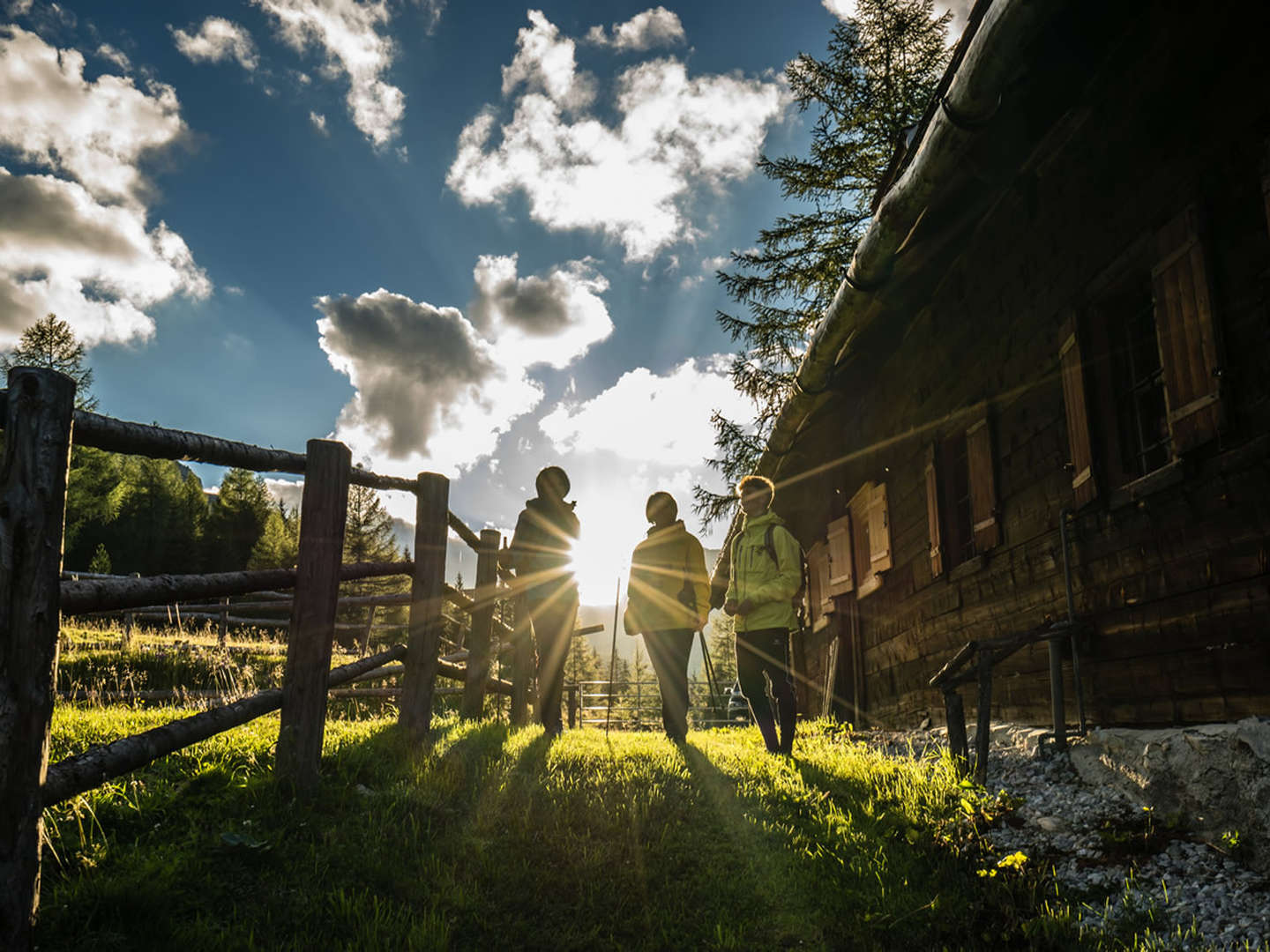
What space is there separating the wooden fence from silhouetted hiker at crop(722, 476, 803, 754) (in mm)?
2898

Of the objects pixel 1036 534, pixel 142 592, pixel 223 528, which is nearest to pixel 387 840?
pixel 142 592

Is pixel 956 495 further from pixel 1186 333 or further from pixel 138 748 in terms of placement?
pixel 138 748

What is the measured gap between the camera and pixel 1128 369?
15.8 ft

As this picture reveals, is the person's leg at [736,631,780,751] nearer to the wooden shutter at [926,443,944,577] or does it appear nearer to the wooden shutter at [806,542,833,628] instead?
the wooden shutter at [926,443,944,577]

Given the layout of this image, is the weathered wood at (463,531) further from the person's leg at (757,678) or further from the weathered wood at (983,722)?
the weathered wood at (983,722)

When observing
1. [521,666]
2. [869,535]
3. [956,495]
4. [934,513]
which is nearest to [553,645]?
[521,666]

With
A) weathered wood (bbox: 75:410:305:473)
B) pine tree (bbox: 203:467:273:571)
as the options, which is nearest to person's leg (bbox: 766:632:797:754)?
weathered wood (bbox: 75:410:305:473)

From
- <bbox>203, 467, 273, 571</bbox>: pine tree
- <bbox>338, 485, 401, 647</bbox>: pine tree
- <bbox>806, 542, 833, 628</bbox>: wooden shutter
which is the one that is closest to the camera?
<bbox>806, 542, 833, 628</bbox>: wooden shutter

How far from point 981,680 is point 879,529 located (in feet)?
13.9

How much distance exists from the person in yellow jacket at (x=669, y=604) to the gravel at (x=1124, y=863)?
2627 millimetres

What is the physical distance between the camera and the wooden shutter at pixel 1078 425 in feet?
15.3

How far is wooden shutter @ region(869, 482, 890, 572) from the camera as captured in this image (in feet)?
28.7

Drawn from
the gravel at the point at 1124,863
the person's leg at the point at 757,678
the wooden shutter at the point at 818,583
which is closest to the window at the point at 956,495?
the person's leg at the point at 757,678

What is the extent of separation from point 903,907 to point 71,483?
142 feet
